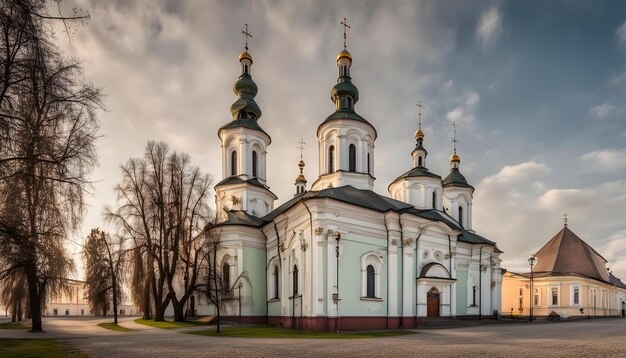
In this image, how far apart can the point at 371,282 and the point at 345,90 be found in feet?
50.9

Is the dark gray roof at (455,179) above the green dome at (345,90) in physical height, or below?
below

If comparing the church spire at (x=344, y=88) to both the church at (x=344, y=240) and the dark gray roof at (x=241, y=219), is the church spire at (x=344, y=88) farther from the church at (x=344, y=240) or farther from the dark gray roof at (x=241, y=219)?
the dark gray roof at (x=241, y=219)

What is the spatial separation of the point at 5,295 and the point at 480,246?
33880 millimetres

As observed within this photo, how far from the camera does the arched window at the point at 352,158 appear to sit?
2994 centimetres

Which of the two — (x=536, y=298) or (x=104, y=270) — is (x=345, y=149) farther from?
(x=536, y=298)

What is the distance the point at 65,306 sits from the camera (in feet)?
273

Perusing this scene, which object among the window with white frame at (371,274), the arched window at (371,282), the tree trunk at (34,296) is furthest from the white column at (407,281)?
the tree trunk at (34,296)

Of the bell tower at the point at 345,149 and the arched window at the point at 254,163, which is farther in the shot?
the arched window at the point at 254,163

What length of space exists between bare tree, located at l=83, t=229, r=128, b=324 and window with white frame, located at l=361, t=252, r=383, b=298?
53.7 feet

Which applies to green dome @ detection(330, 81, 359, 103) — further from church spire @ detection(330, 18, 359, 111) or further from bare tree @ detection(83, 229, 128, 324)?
bare tree @ detection(83, 229, 128, 324)

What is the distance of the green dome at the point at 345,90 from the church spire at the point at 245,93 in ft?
30.8

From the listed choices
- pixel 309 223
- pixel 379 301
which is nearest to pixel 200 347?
pixel 309 223

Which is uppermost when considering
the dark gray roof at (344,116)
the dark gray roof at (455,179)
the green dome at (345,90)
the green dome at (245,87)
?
the green dome at (245,87)

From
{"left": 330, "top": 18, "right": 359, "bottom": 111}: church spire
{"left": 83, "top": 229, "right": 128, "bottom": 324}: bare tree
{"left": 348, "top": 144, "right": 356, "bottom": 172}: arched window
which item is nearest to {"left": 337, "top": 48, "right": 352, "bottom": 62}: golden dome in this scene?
{"left": 330, "top": 18, "right": 359, "bottom": 111}: church spire
